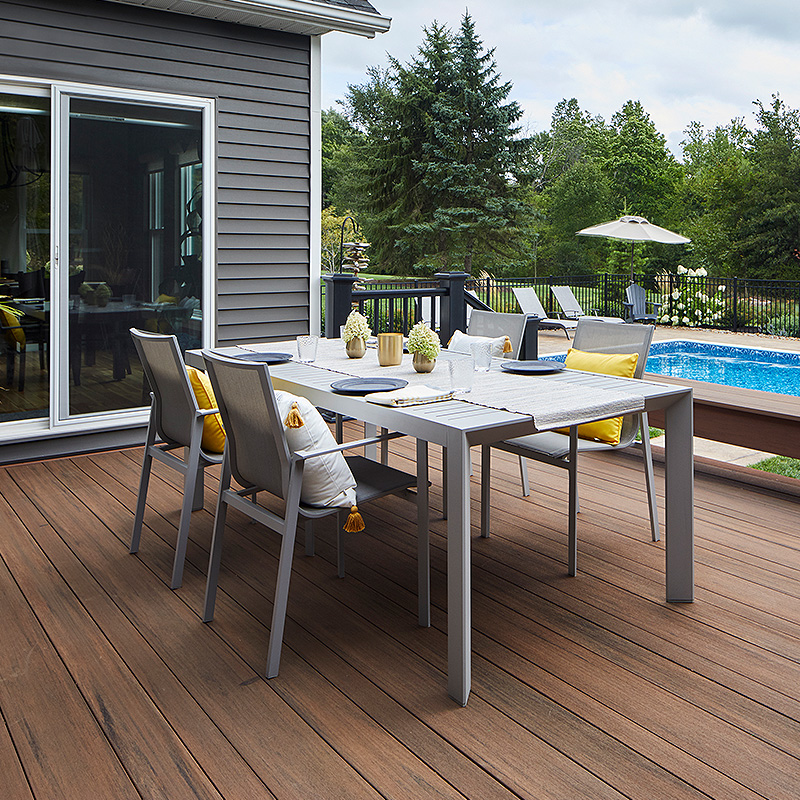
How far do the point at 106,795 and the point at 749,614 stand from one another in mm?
2077

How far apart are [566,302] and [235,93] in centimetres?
939

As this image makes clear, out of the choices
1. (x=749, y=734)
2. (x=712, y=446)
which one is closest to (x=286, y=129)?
(x=712, y=446)

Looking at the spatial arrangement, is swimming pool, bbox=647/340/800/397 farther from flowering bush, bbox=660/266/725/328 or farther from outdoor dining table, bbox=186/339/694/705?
outdoor dining table, bbox=186/339/694/705

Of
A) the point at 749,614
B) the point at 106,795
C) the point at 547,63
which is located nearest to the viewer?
the point at 106,795

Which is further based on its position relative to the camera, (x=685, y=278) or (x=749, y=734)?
(x=685, y=278)

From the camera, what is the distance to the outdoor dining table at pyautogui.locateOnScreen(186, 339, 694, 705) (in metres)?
2.14

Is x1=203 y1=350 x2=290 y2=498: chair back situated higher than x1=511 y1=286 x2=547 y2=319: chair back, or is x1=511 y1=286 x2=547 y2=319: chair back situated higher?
x1=511 y1=286 x2=547 y2=319: chair back

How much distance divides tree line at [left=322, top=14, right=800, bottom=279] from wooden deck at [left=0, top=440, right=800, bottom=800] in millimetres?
18982

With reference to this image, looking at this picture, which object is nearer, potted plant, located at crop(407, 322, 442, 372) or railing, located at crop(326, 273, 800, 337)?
potted plant, located at crop(407, 322, 442, 372)

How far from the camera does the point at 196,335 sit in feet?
17.1

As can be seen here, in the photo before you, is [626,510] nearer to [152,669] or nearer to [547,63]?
[152,669]

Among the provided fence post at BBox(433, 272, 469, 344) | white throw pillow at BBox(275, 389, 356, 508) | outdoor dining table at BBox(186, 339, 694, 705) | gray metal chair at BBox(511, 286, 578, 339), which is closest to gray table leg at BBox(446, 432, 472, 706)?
outdoor dining table at BBox(186, 339, 694, 705)

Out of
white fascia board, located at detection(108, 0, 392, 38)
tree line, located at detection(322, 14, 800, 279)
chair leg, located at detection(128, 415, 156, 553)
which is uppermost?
tree line, located at detection(322, 14, 800, 279)

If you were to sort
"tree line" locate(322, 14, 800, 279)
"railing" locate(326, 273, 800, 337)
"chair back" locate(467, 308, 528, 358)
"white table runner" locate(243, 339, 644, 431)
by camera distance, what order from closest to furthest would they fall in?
"white table runner" locate(243, 339, 644, 431) → "chair back" locate(467, 308, 528, 358) → "railing" locate(326, 273, 800, 337) → "tree line" locate(322, 14, 800, 279)
